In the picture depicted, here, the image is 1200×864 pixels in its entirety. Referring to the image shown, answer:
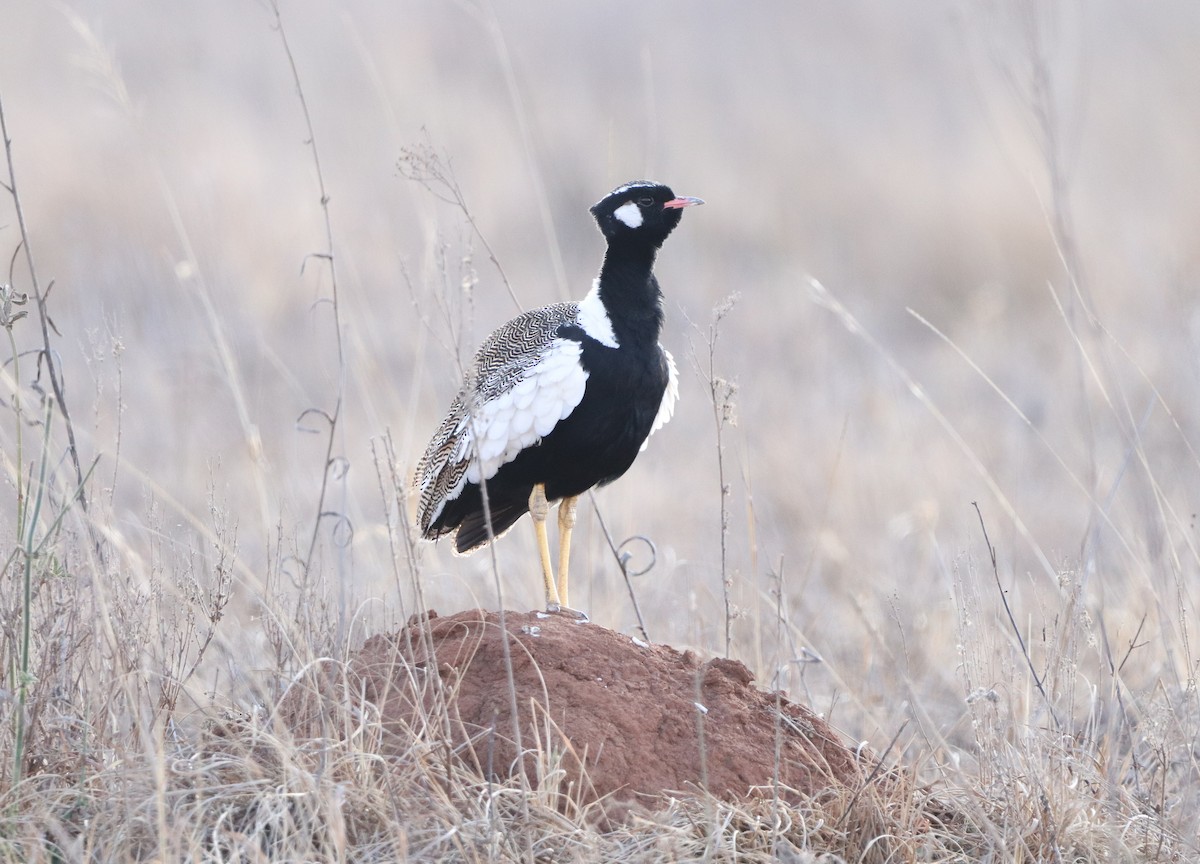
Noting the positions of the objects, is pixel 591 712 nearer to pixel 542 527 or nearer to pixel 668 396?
pixel 542 527

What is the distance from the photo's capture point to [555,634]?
330 cm

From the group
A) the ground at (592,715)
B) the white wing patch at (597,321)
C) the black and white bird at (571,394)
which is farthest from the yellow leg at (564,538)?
the ground at (592,715)

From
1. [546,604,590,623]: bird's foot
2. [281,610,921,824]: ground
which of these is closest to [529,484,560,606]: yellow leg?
[546,604,590,623]: bird's foot

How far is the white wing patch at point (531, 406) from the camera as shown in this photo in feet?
12.9

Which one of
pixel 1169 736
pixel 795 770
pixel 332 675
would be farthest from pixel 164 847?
pixel 1169 736

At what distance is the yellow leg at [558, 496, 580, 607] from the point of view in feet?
13.9

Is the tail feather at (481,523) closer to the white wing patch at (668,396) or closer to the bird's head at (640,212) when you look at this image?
the white wing patch at (668,396)

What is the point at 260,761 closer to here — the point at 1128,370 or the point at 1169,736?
the point at 1169,736

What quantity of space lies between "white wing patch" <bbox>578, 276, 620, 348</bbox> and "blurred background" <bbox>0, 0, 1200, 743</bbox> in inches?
11.9

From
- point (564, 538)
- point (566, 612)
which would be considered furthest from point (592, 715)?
point (564, 538)

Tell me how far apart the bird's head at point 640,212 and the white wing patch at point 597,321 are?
6.8 inches

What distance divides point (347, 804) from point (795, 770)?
997 mm

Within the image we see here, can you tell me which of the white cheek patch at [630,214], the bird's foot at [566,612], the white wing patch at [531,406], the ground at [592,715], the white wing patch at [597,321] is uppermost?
the white cheek patch at [630,214]

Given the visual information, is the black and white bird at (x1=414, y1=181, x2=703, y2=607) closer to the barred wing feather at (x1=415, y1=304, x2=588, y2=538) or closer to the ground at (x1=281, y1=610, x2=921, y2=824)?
the barred wing feather at (x1=415, y1=304, x2=588, y2=538)
